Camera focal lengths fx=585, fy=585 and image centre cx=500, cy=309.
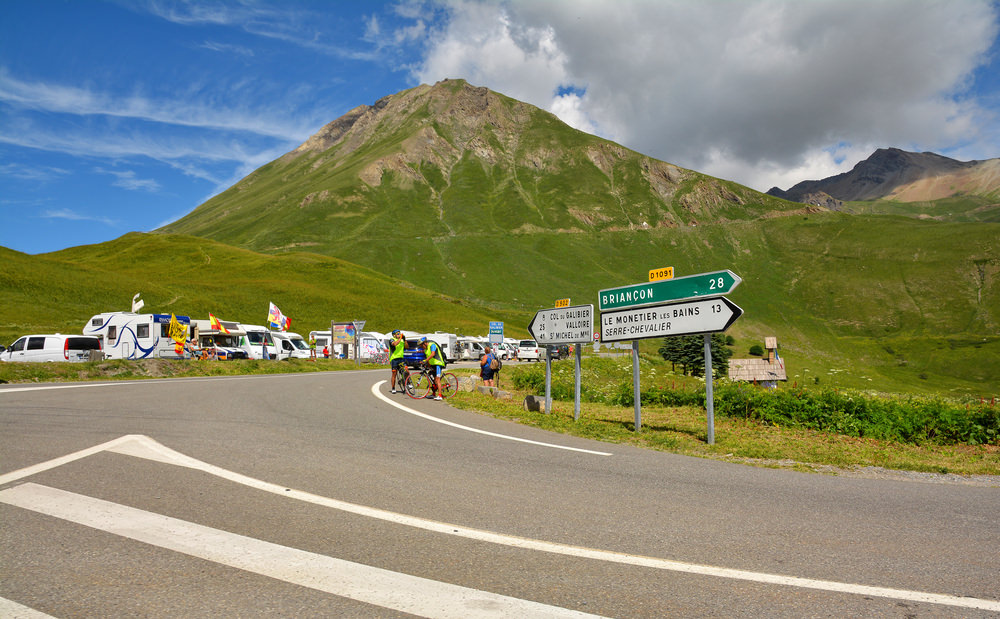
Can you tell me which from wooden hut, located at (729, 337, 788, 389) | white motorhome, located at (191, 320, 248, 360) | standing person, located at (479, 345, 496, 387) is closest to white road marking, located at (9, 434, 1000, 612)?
standing person, located at (479, 345, 496, 387)

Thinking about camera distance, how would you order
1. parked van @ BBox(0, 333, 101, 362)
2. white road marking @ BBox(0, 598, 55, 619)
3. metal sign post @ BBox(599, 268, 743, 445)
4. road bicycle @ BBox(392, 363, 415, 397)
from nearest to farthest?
white road marking @ BBox(0, 598, 55, 619), metal sign post @ BBox(599, 268, 743, 445), road bicycle @ BBox(392, 363, 415, 397), parked van @ BBox(0, 333, 101, 362)

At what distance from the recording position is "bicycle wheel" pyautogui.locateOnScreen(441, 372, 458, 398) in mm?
16938

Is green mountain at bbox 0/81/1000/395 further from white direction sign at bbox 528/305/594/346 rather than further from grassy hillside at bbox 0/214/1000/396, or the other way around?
white direction sign at bbox 528/305/594/346

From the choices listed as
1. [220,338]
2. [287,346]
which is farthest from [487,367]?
[220,338]

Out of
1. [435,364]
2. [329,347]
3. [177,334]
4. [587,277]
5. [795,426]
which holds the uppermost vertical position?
[587,277]

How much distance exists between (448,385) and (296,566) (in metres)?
13.7

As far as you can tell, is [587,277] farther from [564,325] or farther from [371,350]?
[564,325]

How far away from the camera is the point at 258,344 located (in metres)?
42.1

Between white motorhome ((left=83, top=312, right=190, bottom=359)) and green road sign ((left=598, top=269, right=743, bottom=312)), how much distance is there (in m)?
31.1

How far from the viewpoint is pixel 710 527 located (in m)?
4.73

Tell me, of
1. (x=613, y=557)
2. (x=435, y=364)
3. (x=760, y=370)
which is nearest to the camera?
(x=613, y=557)

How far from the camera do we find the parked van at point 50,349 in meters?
29.0

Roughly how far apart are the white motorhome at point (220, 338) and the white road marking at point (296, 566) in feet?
123

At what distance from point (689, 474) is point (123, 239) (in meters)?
166
